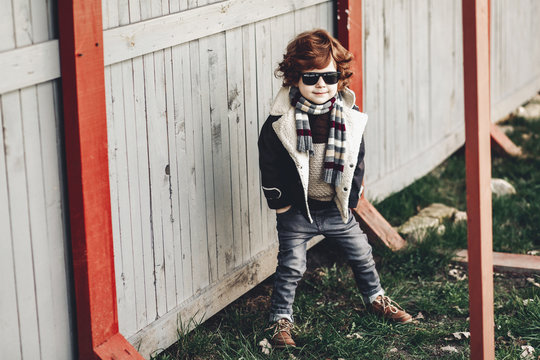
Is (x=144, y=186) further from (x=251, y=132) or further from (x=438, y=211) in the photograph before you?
(x=438, y=211)

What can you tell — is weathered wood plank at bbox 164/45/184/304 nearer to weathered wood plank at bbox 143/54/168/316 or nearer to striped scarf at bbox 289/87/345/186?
weathered wood plank at bbox 143/54/168/316

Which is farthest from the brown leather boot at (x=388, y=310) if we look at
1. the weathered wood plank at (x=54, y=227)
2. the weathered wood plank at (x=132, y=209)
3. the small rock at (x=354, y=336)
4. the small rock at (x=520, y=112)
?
the small rock at (x=520, y=112)

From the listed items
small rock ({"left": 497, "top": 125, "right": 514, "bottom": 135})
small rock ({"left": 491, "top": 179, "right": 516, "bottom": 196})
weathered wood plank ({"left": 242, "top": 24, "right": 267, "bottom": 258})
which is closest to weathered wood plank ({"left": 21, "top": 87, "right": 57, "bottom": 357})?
weathered wood plank ({"left": 242, "top": 24, "right": 267, "bottom": 258})

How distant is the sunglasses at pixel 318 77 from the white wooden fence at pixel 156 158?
43 centimetres

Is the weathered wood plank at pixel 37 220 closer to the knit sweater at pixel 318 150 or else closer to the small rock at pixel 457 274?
the knit sweater at pixel 318 150

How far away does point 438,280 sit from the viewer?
4.82 meters

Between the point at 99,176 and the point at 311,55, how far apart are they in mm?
1085

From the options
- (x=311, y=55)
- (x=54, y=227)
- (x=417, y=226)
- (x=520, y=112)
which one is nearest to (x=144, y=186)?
(x=54, y=227)

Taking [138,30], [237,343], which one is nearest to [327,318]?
[237,343]

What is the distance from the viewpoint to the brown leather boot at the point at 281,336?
398 centimetres

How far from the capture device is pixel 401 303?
4469mm

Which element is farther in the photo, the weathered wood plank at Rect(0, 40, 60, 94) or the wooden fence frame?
the wooden fence frame

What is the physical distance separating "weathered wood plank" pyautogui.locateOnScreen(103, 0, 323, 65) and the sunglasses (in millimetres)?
457

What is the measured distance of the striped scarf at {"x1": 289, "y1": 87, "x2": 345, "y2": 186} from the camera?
12.4 feet
